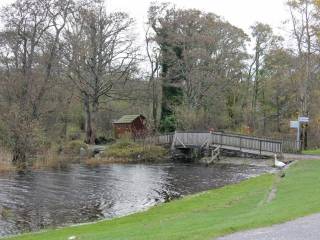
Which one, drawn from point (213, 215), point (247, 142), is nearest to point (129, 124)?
point (247, 142)

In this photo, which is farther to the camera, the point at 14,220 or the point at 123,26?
the point at 123,26

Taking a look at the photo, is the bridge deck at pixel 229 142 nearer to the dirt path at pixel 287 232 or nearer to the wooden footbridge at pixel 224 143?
the wooden footbridge at pixel 224 143

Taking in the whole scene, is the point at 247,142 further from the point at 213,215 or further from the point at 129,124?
the point at 213,215

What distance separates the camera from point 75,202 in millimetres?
25875

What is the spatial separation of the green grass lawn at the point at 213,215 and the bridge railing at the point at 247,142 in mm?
18978

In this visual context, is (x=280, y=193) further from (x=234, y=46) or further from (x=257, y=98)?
(x=257, y=98)

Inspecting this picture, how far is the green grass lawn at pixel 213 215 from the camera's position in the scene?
13.4 meters

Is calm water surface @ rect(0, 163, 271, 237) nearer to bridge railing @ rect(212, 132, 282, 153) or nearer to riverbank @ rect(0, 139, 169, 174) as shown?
riverbank @ rect(0, 139, 169, 174)

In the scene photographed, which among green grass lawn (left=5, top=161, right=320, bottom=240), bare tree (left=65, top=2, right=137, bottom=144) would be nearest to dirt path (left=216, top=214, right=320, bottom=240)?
green grass lawn (left=5, top=161, right=320, bottom=240)

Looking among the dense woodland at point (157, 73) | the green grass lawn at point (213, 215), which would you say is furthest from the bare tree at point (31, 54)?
the green grass lawn at point (213, 215)

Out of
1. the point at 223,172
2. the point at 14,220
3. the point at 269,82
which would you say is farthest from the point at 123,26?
the point at 14,220

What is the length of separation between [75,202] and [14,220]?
15.9 feet

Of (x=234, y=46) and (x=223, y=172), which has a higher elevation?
(x=234, y=46)

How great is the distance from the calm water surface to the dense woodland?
9.49m
